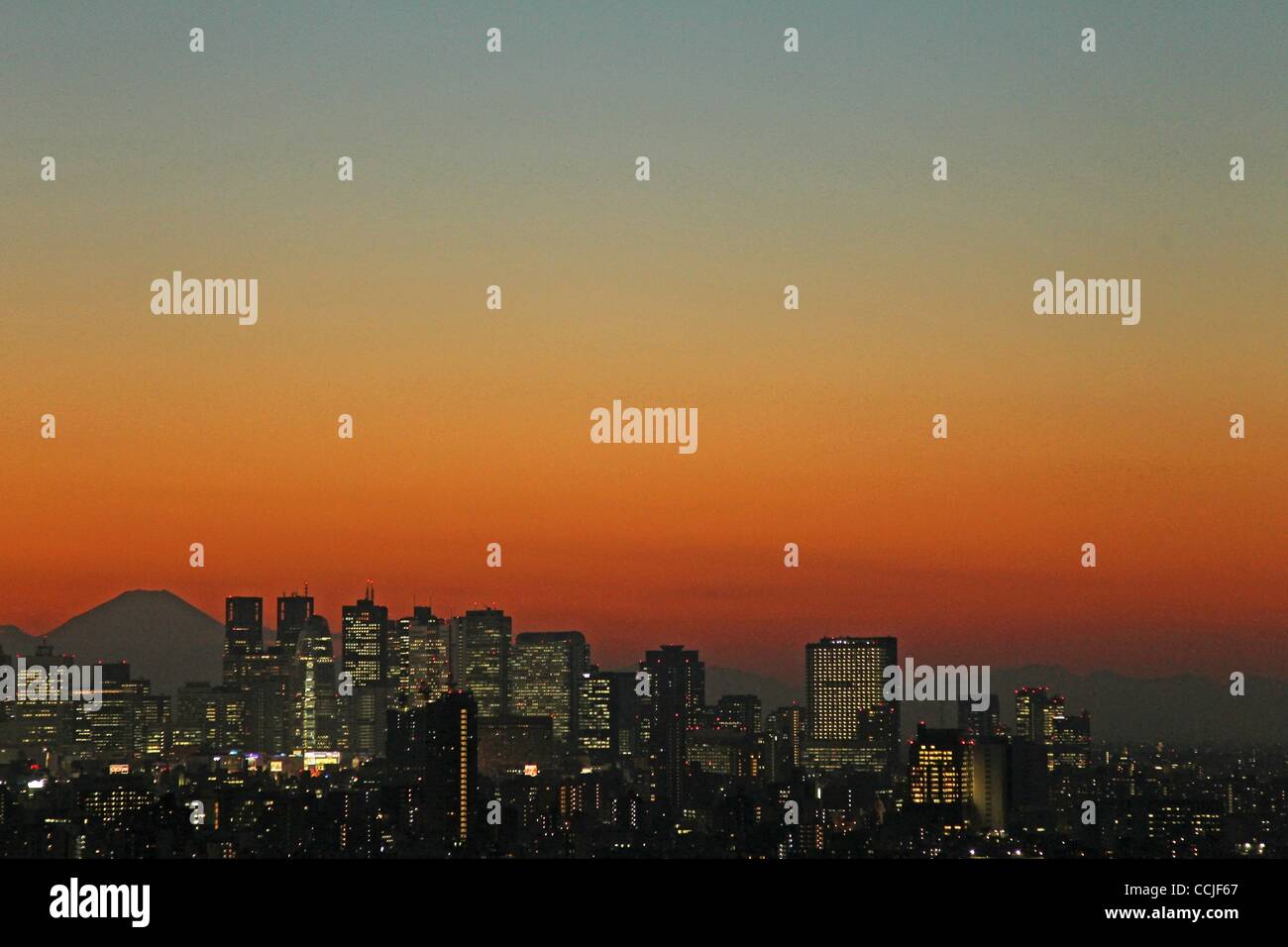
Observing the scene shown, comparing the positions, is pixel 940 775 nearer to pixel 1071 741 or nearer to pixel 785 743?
pixel 1071 741

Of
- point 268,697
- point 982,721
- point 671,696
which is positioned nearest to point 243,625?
point 268,697

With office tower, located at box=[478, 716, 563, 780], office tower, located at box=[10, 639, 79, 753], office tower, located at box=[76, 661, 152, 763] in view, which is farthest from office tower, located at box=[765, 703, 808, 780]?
office tower, located at box=[10, 639, 79, 753]

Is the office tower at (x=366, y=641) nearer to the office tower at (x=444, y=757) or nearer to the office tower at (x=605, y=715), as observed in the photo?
the office tower at (x=444, y=757)

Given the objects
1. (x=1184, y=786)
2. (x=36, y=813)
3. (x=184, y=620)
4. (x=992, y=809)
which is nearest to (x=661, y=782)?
(x=992, y=809)

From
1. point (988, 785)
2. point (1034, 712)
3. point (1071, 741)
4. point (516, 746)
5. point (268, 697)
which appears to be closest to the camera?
point (988, 785)

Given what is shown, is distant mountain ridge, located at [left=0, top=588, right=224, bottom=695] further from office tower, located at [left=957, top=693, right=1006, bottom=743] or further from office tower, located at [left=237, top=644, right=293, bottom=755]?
office tower, located at [left=957, top=693, right=1006, bottom=743]
